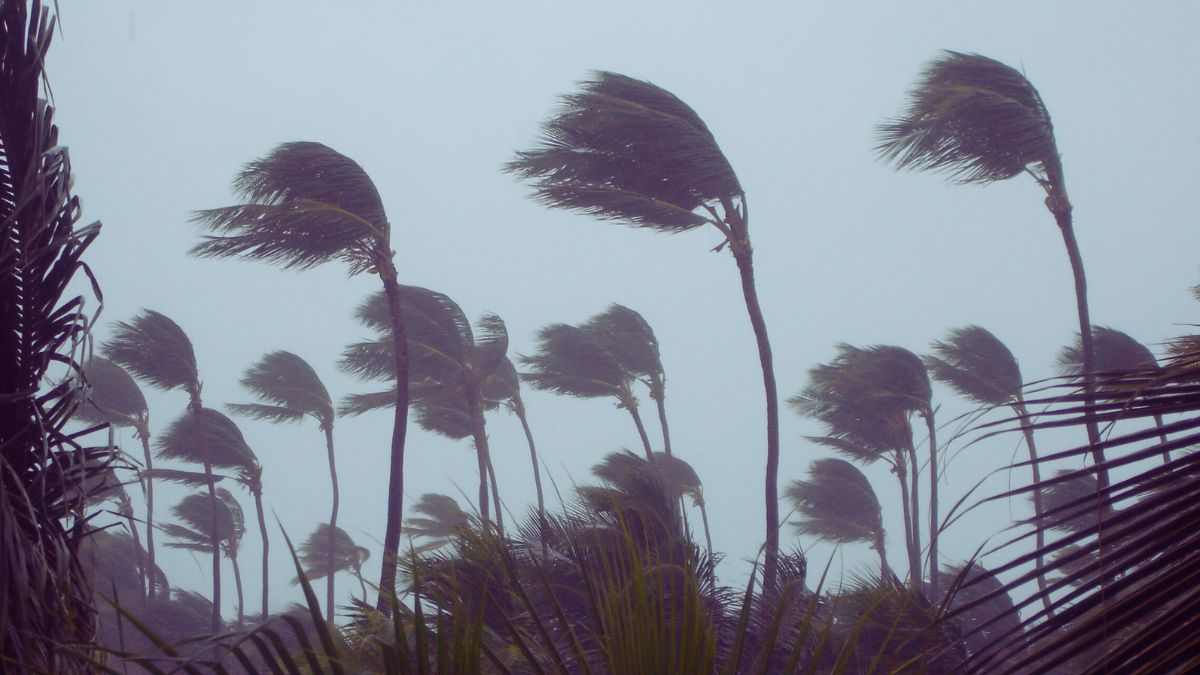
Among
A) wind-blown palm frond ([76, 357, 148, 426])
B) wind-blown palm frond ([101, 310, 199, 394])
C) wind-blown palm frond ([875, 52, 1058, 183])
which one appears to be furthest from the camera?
wind-blown palm frond ([76, 357, 148, 426])

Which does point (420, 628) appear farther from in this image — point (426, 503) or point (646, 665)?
point (426, 503)

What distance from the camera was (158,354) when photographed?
26.6 meters

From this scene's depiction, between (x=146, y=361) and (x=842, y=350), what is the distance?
64.8ft

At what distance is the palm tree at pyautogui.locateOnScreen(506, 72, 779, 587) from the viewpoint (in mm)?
14703

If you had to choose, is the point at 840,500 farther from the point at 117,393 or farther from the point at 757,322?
the point at 117,393

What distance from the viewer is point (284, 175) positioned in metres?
14.5

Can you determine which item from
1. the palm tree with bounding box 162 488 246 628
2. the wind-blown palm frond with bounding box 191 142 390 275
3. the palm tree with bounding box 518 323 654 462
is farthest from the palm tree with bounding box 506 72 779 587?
the palm tree with bounding box 162 488 246 628

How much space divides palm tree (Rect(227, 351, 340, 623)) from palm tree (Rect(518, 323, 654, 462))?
26.7ft

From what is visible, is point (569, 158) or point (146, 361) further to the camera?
point (146, 361)

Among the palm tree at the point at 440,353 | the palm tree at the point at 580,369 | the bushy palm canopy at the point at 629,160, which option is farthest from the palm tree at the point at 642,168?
the palm tree at the point at 580,369

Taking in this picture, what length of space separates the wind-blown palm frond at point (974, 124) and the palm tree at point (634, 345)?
15.2 meters

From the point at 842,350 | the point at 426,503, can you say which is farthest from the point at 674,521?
the point at 426,503

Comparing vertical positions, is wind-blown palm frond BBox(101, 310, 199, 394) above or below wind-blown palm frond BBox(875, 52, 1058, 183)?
above

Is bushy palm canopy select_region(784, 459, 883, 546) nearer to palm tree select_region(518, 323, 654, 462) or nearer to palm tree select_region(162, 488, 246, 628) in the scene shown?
palm tree select_region(518, 323, 654, 462)
